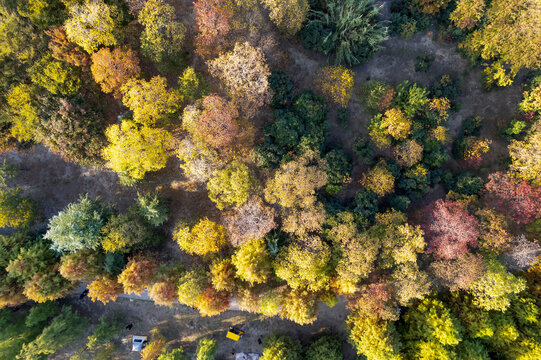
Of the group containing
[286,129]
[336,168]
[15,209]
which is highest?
[286,129]

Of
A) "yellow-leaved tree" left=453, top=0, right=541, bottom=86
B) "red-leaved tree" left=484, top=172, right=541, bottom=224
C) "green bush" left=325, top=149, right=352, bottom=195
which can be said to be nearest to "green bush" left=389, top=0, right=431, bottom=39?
"yellow-leaved tree" left=453, top=0, right=541, bottom=86

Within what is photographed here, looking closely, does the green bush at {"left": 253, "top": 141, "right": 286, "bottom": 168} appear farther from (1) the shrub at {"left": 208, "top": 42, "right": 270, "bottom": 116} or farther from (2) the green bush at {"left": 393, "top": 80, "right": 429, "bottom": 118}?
(2) the green bush at {"left": 393, "top": 80, "right": 429, "bottom": 118}

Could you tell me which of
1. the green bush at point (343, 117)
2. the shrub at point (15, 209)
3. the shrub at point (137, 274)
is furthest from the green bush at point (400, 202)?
the shrub at point (15, 209)

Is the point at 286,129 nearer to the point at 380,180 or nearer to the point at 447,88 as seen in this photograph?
the point at 380,180

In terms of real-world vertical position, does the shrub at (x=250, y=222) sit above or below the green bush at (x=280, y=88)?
below

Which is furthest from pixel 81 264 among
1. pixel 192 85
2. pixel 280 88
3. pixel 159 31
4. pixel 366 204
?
pixel 366 204

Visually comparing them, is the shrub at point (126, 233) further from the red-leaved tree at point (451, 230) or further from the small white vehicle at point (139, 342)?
the red-leaved tree at point (451, 230)

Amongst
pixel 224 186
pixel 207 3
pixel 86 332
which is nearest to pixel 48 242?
pixel 86 332
